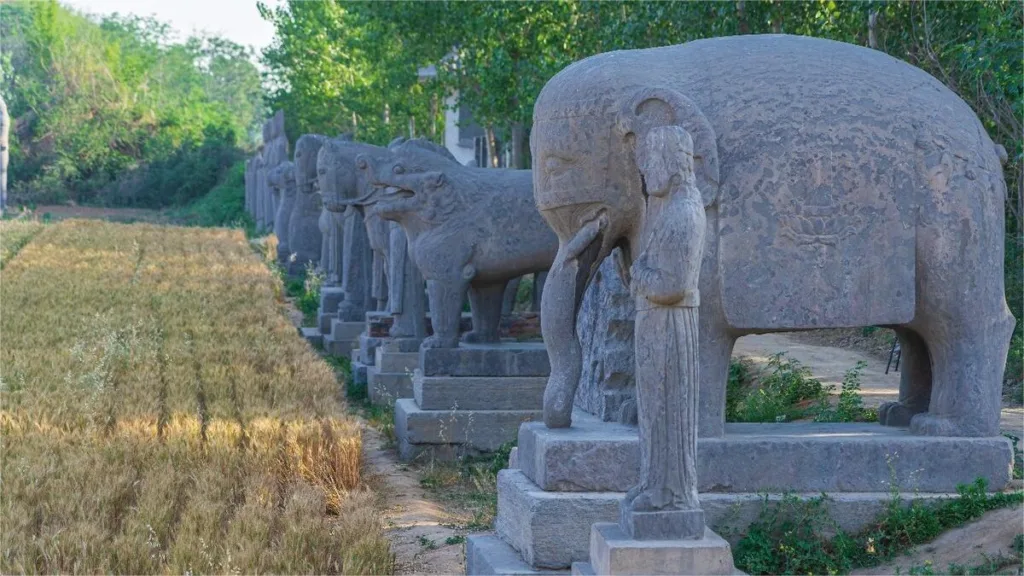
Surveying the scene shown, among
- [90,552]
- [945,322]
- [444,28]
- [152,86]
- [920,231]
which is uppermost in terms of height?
[152,86]

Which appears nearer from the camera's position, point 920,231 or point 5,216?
point 920,231

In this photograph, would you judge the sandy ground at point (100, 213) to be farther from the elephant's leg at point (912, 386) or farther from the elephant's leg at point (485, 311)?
the elephant's leg at point (912, 386)

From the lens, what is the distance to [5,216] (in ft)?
155

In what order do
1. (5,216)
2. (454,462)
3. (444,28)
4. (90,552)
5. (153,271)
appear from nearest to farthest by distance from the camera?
(90,552) → (454,462) → (444,28) → (153,271) → (5,216)

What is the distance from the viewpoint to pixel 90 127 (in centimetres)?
6291

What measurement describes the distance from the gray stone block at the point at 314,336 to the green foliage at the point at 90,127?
42.1 m

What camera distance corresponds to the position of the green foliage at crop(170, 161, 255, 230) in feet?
167

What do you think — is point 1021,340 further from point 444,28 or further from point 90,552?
point 444,28

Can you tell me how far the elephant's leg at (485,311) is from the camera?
12188 millimetres

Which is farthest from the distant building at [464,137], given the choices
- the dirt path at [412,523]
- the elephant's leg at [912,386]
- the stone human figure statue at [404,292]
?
the elephant's leg at [912,386]

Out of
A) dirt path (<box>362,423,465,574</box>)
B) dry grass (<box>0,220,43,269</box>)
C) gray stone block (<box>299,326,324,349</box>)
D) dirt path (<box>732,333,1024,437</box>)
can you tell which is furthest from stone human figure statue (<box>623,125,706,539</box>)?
dry grass (<box>0,220,43,269</box>)

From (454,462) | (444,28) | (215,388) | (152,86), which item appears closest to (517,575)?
(454,462)

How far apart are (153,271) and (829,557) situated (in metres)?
21.3

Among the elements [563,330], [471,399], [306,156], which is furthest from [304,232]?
[563,330]
